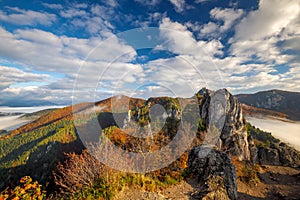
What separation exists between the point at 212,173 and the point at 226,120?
103 feet

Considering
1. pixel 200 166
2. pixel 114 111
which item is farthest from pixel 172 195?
pixel 114 111

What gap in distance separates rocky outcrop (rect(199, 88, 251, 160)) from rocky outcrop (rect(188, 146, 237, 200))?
23989 millimetres

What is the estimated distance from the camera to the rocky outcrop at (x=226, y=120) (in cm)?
3538

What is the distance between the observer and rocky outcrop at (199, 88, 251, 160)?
116 feet

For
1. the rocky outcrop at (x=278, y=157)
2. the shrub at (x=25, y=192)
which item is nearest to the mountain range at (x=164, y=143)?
the rocky outcrop at (x=278, y=157)

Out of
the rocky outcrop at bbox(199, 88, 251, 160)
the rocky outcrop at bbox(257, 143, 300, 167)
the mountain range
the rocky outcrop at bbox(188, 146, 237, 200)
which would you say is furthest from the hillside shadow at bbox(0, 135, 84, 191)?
the rocky outcrop at bbox(188, 146, 237, 200)

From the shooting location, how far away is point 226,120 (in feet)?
126

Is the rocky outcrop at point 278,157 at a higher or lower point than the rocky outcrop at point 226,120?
lower

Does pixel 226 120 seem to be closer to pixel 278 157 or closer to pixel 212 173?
pixel 278 157

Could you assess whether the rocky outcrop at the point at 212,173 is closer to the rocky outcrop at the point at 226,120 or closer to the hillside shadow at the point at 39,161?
the rocky outcrop at the point at 226,120

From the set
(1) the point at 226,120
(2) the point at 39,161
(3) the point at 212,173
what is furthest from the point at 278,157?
(2) the point at 39,161

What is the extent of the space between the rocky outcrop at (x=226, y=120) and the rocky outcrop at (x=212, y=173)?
24.0 meters

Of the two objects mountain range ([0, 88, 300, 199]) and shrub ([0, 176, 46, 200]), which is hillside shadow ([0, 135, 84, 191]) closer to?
mountain range ([0, 88, 300, 199])

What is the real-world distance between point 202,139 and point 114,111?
22829 mm
